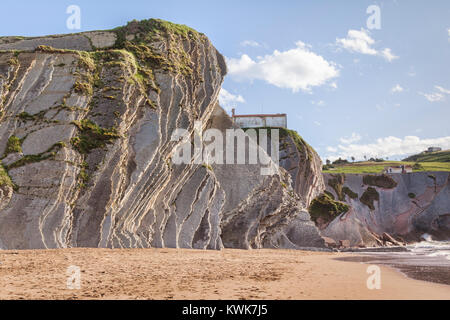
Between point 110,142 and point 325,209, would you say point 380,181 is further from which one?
point 110,142

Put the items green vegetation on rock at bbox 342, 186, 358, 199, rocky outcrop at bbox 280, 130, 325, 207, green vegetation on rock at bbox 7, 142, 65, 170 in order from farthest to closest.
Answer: green vegetation on rock at bbox 342, 186, 358, 199
rocky outcrop at bbox 280, 130, 325, 207
green vegetation on rock at bbox 7, 142, 65, 170

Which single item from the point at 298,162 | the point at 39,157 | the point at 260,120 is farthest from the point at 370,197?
the point at 39,157

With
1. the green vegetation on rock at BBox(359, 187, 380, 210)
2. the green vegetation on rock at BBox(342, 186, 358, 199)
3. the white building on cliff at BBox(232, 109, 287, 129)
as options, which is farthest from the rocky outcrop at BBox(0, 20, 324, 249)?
the green vegetation on rock at BBox(359, 187, 380, 210)

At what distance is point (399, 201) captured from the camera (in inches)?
2677

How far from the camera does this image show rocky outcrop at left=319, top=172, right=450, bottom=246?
64.9 metres

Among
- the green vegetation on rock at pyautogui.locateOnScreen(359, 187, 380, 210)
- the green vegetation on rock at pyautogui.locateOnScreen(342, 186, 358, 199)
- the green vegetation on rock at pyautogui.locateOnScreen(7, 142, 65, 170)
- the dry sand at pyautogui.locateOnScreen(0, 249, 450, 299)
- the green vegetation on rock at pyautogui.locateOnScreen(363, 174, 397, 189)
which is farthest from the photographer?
the green vegetation on rock at pyautogui.locateOnScreen(363, 174, 397, 189)

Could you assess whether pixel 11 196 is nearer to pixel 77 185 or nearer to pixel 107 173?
pixel 77 185

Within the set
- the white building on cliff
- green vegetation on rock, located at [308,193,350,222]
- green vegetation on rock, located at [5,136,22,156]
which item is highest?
the white building on cliff

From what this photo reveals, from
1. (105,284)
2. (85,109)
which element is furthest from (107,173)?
(105,284)

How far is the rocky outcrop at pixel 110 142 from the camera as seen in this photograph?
19000 mm

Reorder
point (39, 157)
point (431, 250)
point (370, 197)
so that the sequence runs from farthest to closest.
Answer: point (370, 197) → point (431, 250) → point (39, 157)

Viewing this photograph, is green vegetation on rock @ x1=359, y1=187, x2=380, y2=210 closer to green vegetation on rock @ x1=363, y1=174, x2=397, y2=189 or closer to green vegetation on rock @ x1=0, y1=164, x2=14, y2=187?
green vegetation on rock @ x1=363, y1=174, x2=397, y2=189

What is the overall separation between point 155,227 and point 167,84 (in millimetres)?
10175

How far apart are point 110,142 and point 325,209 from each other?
39.4 meters
